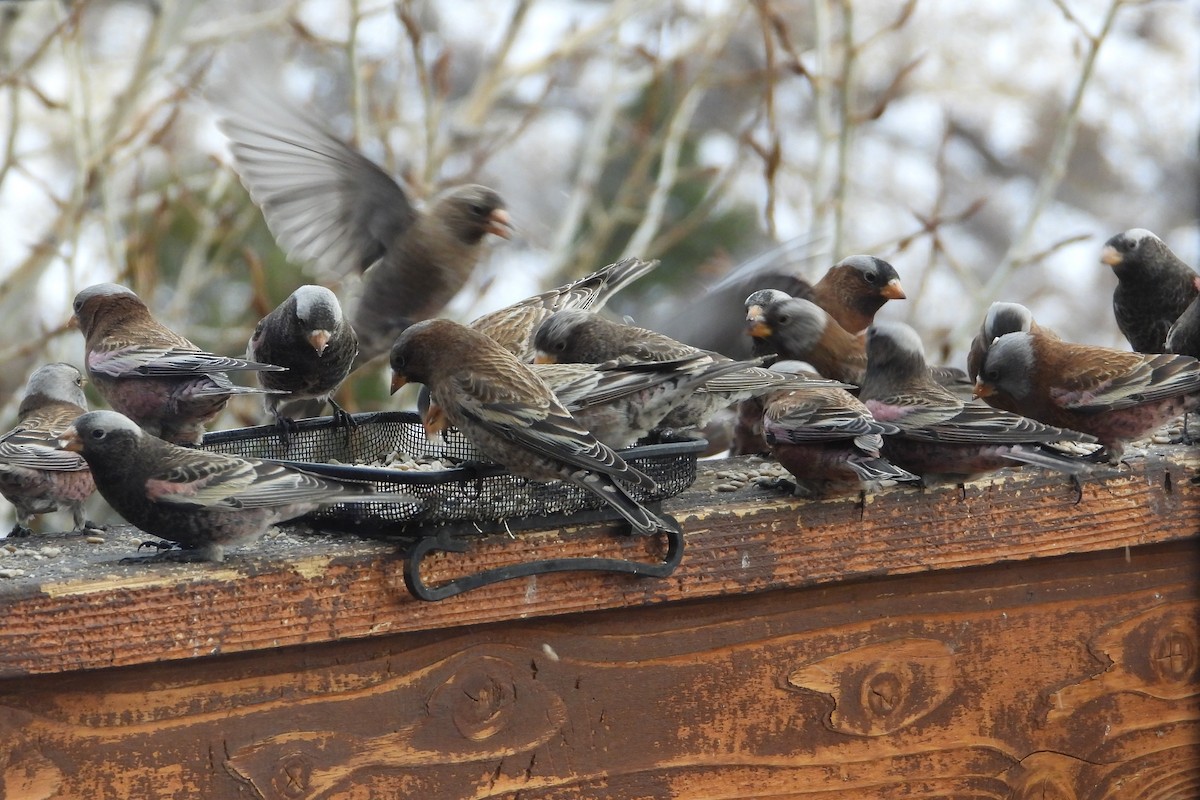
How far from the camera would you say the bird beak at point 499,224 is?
3797 millimetres

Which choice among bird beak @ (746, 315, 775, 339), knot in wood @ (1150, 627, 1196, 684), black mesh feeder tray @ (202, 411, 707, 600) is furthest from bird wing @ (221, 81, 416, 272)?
knot in wood @ (1150, 627, 1196, 684)

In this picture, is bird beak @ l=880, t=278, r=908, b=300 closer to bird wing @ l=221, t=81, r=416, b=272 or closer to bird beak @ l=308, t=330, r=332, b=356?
bird wing @ l=221, t=81, r=416, b=272

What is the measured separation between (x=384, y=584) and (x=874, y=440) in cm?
100

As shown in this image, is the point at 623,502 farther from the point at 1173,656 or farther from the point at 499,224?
the point at 499,224

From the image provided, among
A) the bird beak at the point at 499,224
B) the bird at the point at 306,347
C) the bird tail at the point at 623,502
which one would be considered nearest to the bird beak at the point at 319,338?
the bird at the point at 306,347

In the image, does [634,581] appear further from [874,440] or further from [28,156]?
[28,156]

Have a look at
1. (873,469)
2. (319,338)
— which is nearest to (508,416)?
(873,469)

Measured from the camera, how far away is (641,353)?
116 inches

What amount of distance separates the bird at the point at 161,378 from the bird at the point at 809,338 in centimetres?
130

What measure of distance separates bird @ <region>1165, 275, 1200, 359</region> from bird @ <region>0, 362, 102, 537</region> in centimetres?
252

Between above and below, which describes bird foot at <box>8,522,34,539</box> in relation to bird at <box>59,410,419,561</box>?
below

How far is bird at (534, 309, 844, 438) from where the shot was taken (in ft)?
9.17

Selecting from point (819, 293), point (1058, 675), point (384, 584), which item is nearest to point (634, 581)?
point (384, 584)

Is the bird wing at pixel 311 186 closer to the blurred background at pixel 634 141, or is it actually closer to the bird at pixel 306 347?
the blurred background at pixel 634 141
